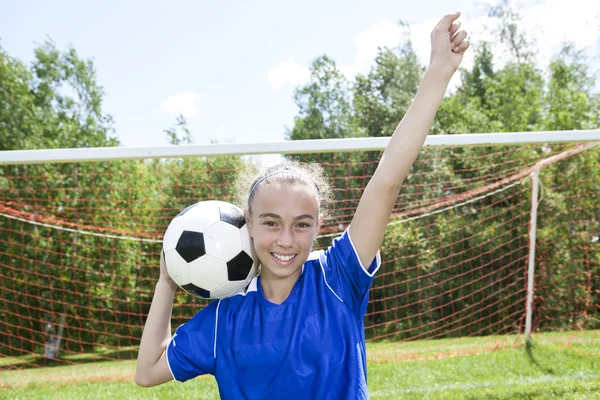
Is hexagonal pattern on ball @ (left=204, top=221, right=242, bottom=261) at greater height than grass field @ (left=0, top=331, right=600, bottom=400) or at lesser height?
greater

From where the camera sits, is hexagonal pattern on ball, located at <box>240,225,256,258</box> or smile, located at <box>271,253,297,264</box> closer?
smile, located at <box>271,253,297,264</box>

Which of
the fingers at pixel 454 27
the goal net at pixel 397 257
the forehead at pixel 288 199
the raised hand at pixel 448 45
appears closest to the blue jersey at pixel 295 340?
the forehead at pixel 288 199

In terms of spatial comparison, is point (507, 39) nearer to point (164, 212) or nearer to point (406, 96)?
point (406, 96)

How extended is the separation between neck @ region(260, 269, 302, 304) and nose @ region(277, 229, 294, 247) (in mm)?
136

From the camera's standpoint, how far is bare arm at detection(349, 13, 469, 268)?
62.4 inches

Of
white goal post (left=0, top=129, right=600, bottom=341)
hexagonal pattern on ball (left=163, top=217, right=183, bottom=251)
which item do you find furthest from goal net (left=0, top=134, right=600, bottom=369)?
hexagonal pattern on ball (left=163, top=217, right=183, bottom=251)

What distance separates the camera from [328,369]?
1.60 metres

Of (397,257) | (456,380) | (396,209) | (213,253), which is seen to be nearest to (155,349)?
(213,253)

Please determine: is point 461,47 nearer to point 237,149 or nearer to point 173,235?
point 173,235

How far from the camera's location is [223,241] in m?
1.89

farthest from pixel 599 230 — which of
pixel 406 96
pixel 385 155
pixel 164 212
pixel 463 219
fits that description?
pixel 406 96

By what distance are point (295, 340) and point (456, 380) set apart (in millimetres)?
3542

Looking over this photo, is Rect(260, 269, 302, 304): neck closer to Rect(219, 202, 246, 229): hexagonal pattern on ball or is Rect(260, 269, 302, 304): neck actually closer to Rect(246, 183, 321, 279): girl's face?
Rect(246, 183, 321, 279): girl's face

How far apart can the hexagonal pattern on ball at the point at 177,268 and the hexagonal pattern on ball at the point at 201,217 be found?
13cm
